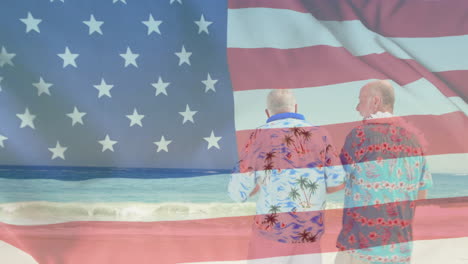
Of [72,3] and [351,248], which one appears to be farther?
[72,3]

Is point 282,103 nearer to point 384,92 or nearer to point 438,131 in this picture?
point 384,92

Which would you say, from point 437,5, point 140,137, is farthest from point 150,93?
point 437,5

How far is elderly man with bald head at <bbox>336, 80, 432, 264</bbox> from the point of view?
165cm

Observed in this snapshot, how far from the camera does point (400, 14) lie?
88.4 inches

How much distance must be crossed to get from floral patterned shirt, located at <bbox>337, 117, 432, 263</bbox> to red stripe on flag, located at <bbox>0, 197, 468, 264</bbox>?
1.02 feet

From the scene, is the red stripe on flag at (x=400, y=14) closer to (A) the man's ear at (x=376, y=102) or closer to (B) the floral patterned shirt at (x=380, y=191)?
(A) the man's ear at (x=376, y=102)

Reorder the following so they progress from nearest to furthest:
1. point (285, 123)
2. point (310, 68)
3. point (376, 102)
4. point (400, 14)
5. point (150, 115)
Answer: point (285, 123) < point (376, 102) < point (150, 115) < point (310, 68) < point (400, 14)

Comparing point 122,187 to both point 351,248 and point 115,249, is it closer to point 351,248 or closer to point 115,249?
point 115,249

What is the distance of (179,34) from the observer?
78.3 inches

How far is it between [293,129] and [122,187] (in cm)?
76

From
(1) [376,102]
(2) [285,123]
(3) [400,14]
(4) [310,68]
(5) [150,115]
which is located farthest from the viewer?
(3) [400,14]

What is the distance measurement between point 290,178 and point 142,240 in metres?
0.72

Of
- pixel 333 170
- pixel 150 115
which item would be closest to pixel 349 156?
pixel 333 170

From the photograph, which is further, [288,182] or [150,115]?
[150,115]
